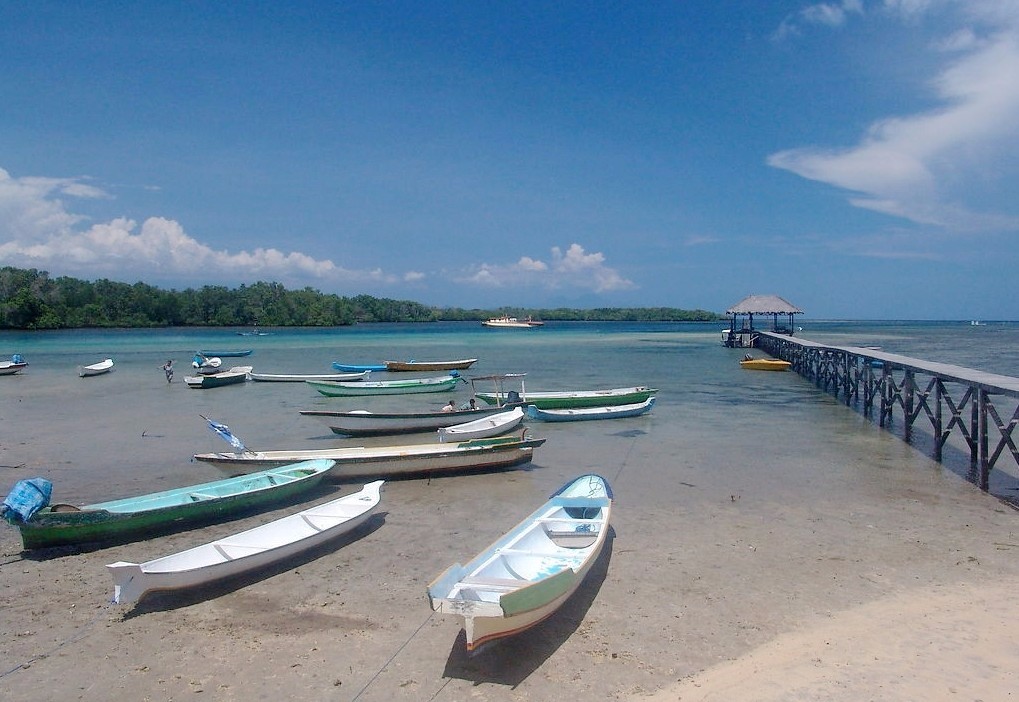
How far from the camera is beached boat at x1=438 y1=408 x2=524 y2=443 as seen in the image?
51.4 feet

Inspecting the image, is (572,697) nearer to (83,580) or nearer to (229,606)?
(229,606)

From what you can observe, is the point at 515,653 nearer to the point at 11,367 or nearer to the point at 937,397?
the point at 937,397

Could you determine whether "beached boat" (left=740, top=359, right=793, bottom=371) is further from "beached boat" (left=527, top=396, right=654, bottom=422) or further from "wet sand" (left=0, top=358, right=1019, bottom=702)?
"wet sand" (left=0, top=358, right=1019, bottom=702)

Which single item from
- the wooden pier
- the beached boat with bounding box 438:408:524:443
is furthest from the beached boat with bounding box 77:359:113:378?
the wooden pier

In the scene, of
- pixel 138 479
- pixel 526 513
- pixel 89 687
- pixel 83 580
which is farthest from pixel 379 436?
pixel 89 687

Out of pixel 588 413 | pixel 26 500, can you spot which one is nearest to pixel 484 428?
pixel 588 413

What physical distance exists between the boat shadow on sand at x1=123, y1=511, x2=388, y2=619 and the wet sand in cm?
4

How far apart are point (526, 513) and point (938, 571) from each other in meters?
5.86

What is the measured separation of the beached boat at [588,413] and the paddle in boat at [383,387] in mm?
7690

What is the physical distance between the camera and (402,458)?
12992mm

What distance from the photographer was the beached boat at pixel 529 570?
5910 millimetres

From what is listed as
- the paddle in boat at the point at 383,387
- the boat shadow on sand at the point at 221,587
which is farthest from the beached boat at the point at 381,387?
the boat shadow on sand at the point at 221,587

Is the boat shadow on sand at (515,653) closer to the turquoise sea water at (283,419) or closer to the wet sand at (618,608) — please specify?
the wet sand at (618,608)

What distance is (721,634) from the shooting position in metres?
6.80
